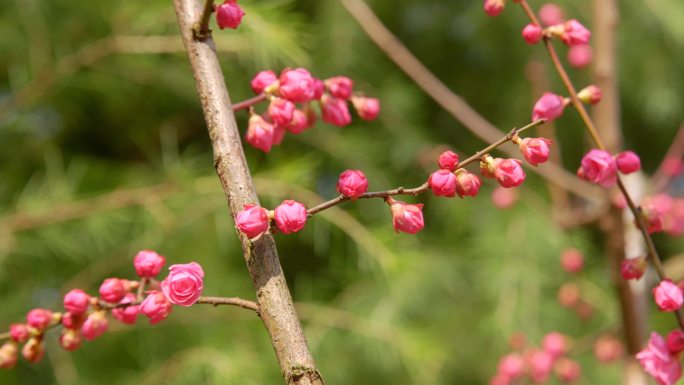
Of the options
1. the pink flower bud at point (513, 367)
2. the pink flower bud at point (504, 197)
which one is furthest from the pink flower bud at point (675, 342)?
the pink flower bud at point (504, 197)

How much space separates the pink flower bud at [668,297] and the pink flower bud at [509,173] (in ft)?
0.40

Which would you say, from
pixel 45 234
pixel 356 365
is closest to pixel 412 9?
pixel 356 365

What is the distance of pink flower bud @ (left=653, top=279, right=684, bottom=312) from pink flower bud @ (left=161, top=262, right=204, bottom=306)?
0.25 metres

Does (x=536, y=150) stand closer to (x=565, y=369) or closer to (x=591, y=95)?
(x=591, y=95)

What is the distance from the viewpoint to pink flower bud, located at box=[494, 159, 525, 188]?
0.33 m

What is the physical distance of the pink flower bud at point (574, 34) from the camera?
47 centimetres

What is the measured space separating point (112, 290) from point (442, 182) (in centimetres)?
20

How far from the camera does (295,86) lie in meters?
0.41

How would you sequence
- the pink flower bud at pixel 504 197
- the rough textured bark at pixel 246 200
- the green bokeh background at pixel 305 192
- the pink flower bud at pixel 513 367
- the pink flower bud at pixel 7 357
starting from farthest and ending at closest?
the pink flower bud at pixel 504 197, the green bokeh background at pixel 305 192, the pink flower bud at pixel 513 367, the pink flower bud at pixel 7 357, the rough textured bark at pixel 246 200

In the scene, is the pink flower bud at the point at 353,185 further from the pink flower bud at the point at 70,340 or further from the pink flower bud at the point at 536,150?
the pink flower bud at the point at 70,340

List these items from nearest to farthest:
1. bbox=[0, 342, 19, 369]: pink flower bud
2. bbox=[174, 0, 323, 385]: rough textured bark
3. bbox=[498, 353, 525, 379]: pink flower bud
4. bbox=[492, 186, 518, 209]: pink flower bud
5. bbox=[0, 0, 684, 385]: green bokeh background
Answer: bbox=[174, 0, 323, 385]: rough textured bark
bbox=[0, 342, 19, 369]: pink flower bud
bbox=[498, 353, 525, 379]: pink flower bud
bbox=[0, 0, 684, 385]: green bokeh background
bbox=[492, 186, 518, 209]: pink flower bud

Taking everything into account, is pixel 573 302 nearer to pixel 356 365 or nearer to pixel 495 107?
pixel 356 365

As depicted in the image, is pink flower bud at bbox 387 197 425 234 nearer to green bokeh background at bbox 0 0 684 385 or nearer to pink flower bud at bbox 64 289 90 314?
pink flower bud at bbox 64 289 90 314

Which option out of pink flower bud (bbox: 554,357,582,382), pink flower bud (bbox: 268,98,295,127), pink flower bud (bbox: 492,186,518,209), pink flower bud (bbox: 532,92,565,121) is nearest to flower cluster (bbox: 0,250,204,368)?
pink flower bud (bbox: 268,98,295,127)
